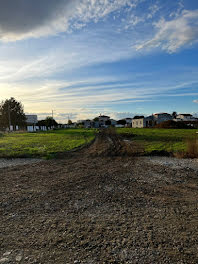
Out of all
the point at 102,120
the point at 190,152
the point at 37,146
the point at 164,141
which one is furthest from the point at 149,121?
the point at 190,152

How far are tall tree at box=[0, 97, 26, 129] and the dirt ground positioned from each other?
49735mm

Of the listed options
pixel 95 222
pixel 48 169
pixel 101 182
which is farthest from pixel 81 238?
pixel 48 169

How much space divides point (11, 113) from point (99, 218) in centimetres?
5493

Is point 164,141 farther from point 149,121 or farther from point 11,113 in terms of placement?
point 149,121

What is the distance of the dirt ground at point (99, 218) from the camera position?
10.0 ft

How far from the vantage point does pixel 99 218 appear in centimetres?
417

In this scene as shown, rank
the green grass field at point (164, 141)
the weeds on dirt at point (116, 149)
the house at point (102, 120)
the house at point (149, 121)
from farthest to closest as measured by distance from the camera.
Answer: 1. the house at point (102, 120)
2. the house at point (149, 121)
3. the green grass field at point (164, 141)
4. the weeds on dirt at point (116, 149)

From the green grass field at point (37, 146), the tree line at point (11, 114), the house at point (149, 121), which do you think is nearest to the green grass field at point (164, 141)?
the green grass field at point (37, 146)

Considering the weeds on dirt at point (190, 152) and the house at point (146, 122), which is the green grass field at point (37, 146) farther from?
the house at point (146, 122)

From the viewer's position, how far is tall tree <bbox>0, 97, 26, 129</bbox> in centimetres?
5188

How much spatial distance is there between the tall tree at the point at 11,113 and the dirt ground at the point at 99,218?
4973 centimetres

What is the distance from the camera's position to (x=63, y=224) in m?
3.95

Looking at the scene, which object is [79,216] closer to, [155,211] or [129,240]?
[129,240]

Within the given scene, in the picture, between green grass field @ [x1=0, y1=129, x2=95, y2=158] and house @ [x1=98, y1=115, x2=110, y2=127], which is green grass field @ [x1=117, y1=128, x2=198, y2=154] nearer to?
green grass field @ [x1=0, y1=129, x2=95, y2=158]
